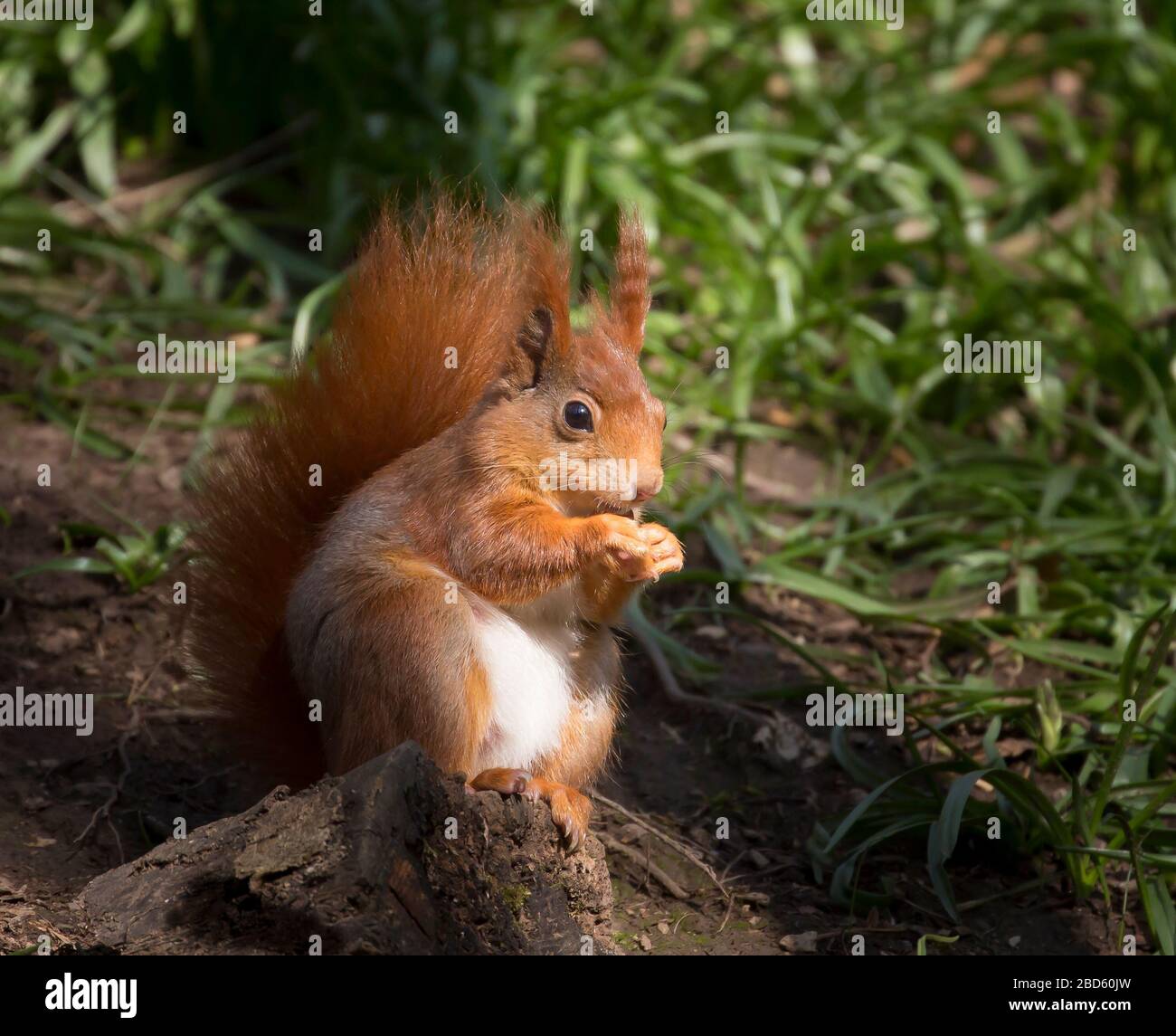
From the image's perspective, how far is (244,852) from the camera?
1875 millimetres

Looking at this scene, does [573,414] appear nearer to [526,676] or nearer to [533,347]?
[533,347]

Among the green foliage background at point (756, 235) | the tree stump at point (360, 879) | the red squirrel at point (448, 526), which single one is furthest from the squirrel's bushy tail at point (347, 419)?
the green foliage background at point (756, 235)

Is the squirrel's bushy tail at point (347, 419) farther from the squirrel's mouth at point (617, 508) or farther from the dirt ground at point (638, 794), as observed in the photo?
the squirrel's mouth at point (617, 508)

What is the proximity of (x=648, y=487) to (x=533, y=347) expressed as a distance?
32 centimetres

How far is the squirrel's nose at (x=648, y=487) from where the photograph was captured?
2078mm

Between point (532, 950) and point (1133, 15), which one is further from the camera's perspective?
point (1133, 15)

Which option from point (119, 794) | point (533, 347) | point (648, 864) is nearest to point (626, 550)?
point (533, 347)

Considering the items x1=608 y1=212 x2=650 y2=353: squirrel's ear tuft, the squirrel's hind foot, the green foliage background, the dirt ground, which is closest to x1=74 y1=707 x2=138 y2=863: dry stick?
the dirt ground

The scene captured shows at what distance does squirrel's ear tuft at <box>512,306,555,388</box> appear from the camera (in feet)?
7.21

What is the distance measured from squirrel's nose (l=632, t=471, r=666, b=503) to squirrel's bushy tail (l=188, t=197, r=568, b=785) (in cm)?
42

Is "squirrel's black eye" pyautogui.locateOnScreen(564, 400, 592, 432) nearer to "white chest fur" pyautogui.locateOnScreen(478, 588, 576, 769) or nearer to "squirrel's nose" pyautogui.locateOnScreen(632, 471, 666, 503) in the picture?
"squirrel's nose" pyautogui.locateOnScreen(632, 471, 666, 503)

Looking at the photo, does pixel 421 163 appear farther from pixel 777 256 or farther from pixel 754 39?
pixel 754 39
